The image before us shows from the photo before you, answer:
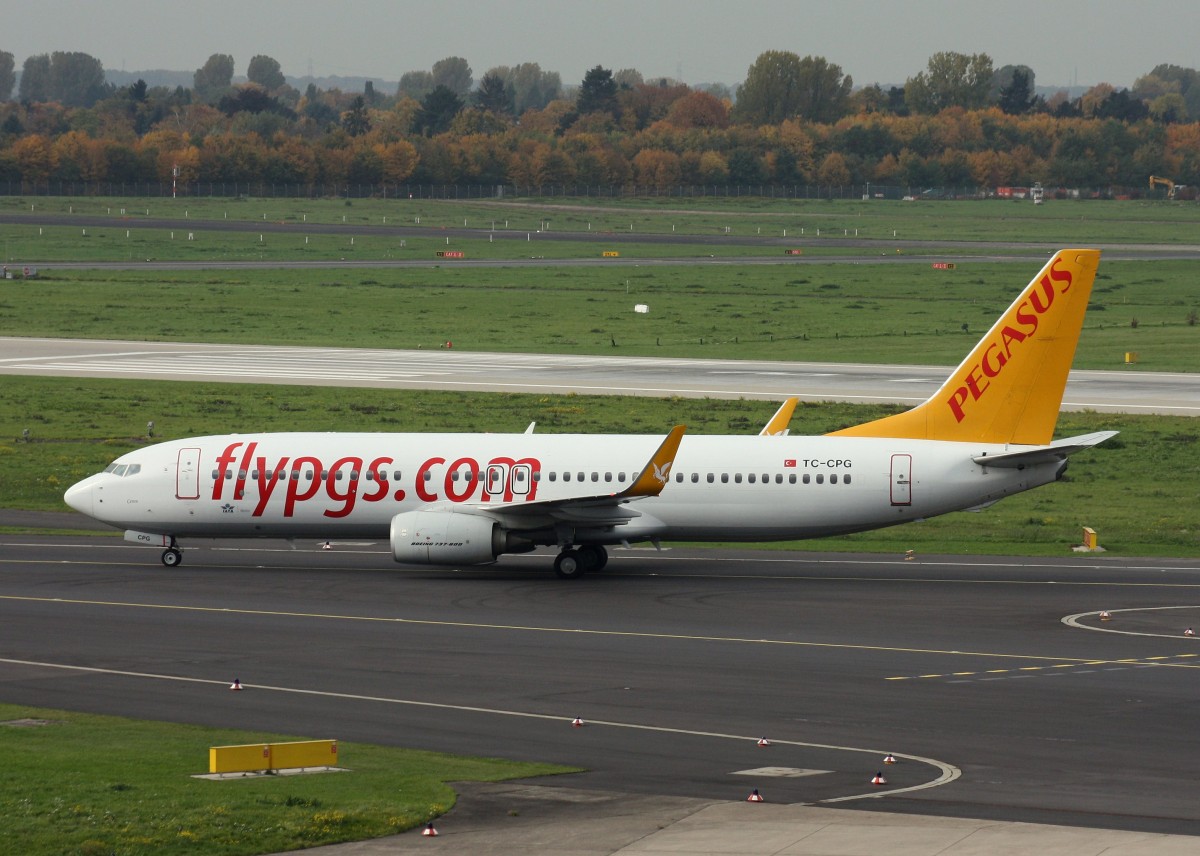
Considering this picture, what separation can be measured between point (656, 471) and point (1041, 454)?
10.4 meters

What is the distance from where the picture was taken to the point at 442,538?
4734cm

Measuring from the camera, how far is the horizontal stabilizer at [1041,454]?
47188mm

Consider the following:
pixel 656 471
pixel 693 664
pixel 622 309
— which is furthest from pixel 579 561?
pixel 622 309

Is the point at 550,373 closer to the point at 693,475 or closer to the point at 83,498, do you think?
the point at 83,498

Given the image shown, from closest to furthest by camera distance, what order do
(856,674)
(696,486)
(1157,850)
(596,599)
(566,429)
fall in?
(1157,850)
(856,674)
(596,599)
(696,486)
(566,429)

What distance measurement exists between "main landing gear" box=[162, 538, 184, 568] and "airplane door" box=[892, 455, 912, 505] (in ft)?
67.5

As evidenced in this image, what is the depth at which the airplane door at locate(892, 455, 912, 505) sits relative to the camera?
48812 mm

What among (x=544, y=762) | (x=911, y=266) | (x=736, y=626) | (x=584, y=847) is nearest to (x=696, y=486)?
A: (x=736, y=626)

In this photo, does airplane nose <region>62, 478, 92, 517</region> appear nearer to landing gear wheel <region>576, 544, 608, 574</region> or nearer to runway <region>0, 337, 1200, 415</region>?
landing gear wheel <region>576, 544, 608, 574</region>

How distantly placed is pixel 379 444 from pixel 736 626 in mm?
13933

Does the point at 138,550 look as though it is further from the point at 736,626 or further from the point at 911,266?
the point at 911,266

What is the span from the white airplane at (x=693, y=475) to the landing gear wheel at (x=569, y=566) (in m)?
0.05

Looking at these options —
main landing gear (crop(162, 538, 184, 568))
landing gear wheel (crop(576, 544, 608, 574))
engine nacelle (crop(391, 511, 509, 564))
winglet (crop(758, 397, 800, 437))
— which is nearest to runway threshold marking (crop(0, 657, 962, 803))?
engine nacelle (crop(391, 511, 509, 564))

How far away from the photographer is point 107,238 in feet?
597
